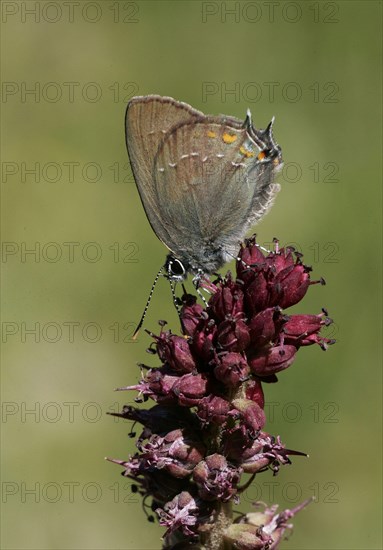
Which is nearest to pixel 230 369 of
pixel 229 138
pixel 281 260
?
pixel 281 260

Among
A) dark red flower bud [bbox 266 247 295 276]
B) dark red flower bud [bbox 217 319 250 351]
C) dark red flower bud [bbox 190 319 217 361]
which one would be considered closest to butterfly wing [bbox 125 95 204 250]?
dark red flower bud [bbox 266 247 295 276]

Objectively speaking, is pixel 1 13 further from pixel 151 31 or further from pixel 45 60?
pixel 151 31

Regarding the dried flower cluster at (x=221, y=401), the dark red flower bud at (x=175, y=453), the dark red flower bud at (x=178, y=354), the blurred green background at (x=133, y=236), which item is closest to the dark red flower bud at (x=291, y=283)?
the dried flower cluster at (x=221, y=401)

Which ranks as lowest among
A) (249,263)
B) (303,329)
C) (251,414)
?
(251,414)

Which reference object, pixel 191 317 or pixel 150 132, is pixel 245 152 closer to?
pixel 150 132

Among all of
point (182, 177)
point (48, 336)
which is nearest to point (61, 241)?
point (48, 336)

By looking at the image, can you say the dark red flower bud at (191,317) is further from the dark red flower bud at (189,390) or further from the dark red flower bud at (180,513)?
the dark red flower bud at (180,513)

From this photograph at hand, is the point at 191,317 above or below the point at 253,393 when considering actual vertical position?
above
